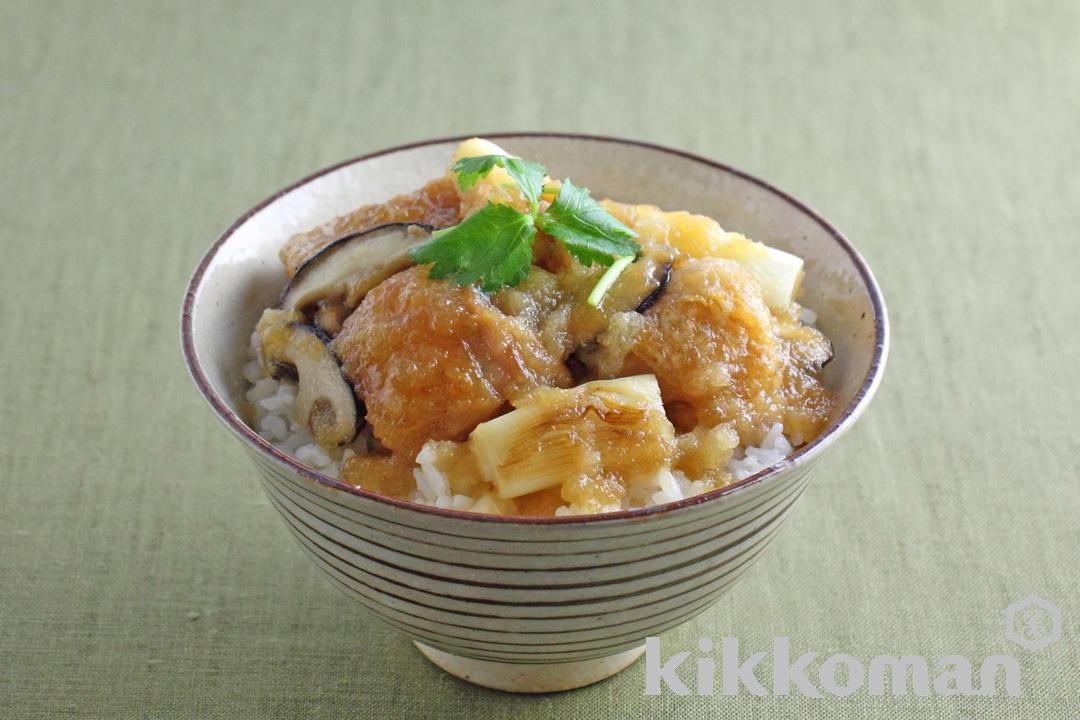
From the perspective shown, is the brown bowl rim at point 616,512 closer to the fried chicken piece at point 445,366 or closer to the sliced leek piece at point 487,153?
the sliced leek piece at point 487,153

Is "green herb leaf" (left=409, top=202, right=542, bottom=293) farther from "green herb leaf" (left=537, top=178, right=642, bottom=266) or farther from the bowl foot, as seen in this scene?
the bowl foot

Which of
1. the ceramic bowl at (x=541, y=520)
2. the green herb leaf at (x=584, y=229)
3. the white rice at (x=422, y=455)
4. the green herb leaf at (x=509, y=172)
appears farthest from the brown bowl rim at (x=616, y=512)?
the green herb leaf at (x=584, y=229)

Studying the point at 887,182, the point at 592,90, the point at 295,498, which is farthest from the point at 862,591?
the point at 592,90

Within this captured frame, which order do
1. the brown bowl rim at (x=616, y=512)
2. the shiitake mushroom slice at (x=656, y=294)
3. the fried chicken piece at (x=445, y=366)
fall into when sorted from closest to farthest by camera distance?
the brown bowl rim at (x=616, y=512)
the fried chicken piece at (x=445, y=366)
the shiitake mushroom slice at (x=656, y=294)

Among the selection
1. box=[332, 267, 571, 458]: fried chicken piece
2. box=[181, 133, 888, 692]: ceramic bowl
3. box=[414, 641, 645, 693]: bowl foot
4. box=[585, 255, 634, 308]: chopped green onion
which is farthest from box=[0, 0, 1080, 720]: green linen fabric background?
box=[585, 255, 634, 308]: chopped green onion

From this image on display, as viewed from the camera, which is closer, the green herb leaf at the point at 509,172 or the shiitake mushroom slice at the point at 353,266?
the green herb leaf at the point at 509,172

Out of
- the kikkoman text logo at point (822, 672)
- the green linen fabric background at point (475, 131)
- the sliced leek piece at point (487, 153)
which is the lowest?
the kikkoman text logo at point (822, 672)

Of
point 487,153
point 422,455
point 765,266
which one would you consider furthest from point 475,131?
point 422,455
